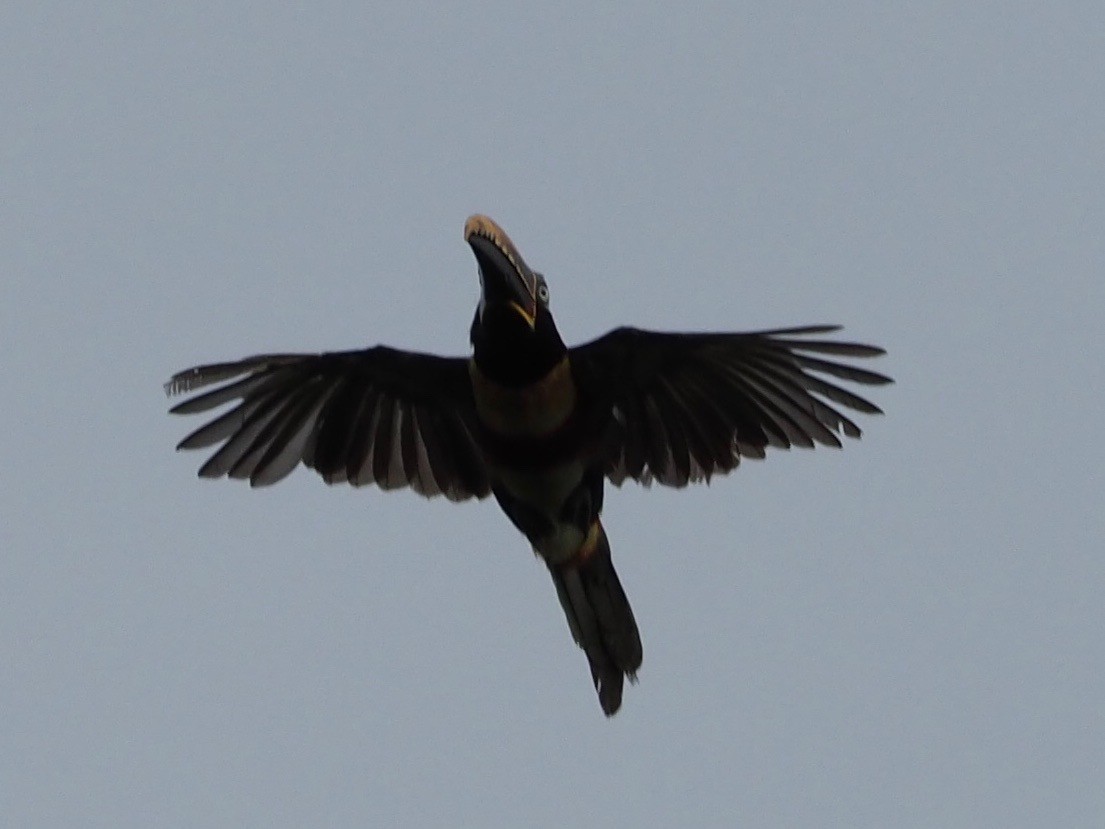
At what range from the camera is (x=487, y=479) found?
10.6 metres

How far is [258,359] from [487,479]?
1344 millimetres

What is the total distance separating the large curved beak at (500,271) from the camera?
9234 mm

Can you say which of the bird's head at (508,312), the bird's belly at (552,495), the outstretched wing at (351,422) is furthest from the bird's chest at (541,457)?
the outstretched wing at (351,422)

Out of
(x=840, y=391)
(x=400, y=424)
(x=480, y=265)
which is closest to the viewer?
(x=480, y=265)

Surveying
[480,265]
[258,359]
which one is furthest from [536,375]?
[258,359]

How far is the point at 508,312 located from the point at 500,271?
256mm

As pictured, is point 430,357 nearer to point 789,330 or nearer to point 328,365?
point 328,365

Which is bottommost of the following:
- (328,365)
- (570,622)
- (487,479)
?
(570,622)

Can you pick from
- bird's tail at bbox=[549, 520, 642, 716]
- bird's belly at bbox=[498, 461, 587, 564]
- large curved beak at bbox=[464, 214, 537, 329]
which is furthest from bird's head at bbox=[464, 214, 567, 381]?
bird's tail at bbox=[549, 520, 642, 716]

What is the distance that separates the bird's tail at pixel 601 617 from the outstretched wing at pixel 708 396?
1.54ft

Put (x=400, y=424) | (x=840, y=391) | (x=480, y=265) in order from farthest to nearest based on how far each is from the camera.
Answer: (x=400, y=424) < (x=840, y=391) < (x=480, y=265)

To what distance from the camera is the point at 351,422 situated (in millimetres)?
10688

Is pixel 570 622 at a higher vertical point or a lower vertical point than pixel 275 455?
lower

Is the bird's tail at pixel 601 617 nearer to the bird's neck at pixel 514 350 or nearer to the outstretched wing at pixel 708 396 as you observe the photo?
the outstretched wing at pixel 708 396
